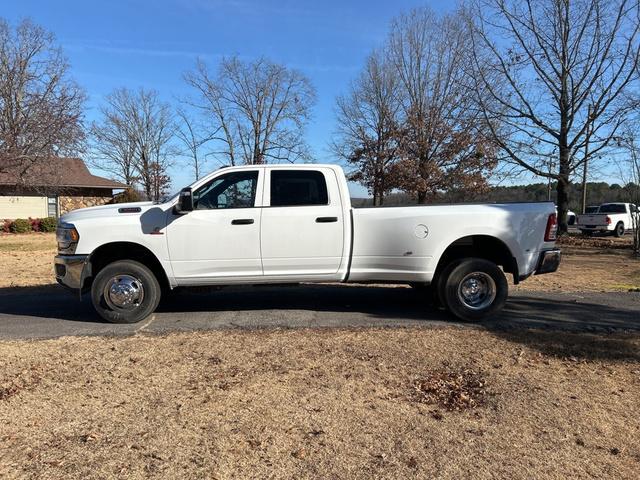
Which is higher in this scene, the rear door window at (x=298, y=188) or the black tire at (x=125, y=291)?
the rear door window at (x=298, y=188)

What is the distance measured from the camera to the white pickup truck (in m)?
6.17

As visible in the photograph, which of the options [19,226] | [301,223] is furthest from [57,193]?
[301,223]

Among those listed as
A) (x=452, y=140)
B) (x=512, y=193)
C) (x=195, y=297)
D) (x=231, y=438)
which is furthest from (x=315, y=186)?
(x=512, y=193)

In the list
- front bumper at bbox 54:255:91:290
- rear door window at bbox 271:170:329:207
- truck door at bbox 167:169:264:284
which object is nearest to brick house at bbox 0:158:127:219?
front bumper at bbox 54:255:91:290

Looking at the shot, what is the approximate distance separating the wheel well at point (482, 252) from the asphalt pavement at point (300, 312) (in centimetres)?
67

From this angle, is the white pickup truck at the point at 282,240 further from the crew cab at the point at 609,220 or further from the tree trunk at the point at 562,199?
the crew cab at the point at 609,220

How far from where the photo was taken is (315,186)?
6.41 m

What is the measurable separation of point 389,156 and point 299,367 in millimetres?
23346

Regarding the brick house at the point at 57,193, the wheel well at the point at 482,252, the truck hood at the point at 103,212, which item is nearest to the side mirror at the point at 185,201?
the truck hood at the point at 103,212

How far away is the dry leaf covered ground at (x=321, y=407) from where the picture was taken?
3033mm

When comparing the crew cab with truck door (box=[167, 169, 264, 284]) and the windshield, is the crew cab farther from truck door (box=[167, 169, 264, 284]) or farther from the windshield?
truck door (box=[167, 169, 264, 284])

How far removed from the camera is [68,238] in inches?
240

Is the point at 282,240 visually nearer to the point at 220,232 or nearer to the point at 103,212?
the point at 220,232

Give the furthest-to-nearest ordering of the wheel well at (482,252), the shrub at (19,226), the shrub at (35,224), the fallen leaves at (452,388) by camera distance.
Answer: the shrub at (35,224), the shrub at (19,226), the wheel well at (482,252), the fallen leaves at (452,388)
